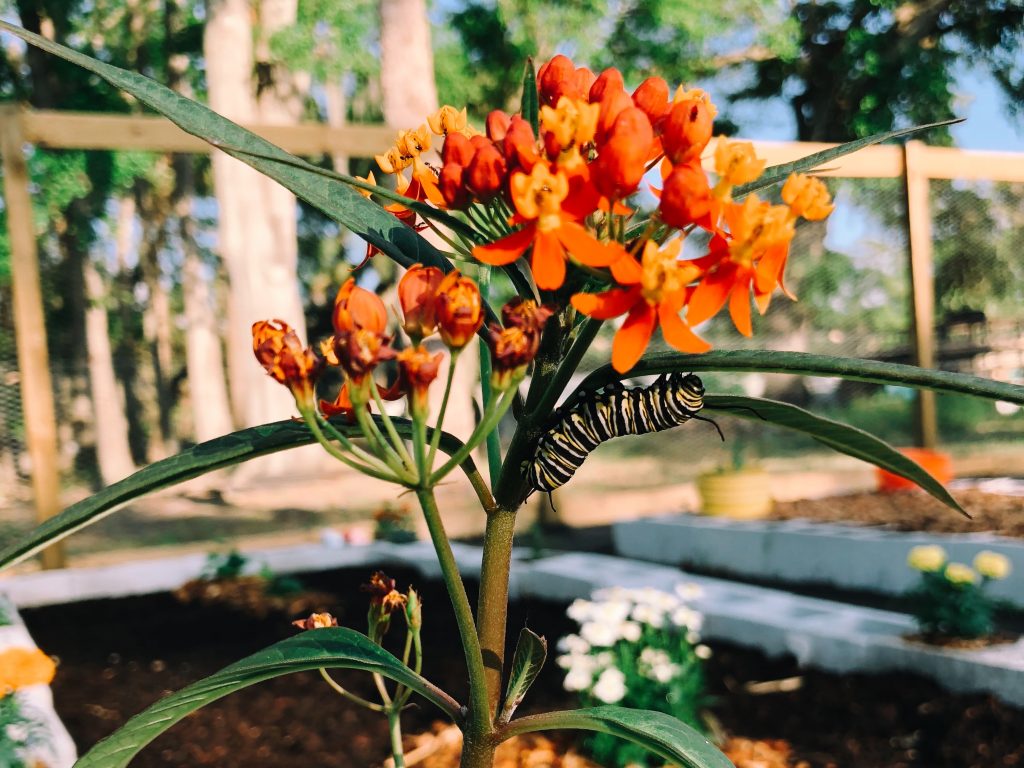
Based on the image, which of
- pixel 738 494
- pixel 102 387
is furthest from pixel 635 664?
pixel 102 387

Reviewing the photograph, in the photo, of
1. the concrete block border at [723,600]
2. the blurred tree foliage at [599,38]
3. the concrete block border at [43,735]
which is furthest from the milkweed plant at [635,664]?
the blurred tree foliage at [599,38]

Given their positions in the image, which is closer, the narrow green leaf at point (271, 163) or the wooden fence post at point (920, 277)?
the narrow green leaf at point (271, 163)

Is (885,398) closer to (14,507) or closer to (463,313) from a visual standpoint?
(14,507)

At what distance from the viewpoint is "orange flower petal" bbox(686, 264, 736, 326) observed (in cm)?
64

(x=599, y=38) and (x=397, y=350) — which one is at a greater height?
(x=599, y=38)

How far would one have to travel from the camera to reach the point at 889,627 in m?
2.73

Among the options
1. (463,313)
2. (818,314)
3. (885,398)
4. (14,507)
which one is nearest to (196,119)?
(463,313)

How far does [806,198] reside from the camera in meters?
0.68

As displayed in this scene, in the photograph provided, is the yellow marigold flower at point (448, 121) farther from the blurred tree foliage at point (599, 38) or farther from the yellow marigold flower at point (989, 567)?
the blurred tree foliage at point (599, 38)

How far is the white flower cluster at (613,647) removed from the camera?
2.27m

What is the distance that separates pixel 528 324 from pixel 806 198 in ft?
0.76

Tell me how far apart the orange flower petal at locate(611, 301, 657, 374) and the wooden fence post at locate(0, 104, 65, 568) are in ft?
13.0

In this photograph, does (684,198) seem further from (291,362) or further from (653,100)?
(291,362)

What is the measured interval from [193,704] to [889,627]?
2.49m
